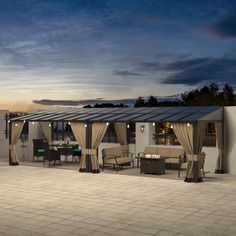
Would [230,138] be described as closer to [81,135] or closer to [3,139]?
[81,135]

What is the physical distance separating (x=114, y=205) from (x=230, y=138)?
6.71 metres

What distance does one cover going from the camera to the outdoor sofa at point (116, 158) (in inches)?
609

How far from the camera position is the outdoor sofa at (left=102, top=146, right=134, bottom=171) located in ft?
50.7

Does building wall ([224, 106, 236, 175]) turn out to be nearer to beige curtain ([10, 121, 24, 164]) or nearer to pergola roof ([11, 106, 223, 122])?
pergola roof ([11, 106, 223, 122])

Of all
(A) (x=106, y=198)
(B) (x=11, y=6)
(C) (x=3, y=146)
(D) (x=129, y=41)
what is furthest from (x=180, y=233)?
(C) (x=3, y=146)

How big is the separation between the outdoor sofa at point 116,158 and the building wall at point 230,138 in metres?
3.87

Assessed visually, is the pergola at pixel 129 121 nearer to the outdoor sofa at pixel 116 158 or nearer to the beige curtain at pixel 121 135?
the beige curtain at pixel 121 135

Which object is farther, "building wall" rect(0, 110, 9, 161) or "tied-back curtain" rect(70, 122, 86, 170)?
"building wall" rect(0, 110, 9, 161)

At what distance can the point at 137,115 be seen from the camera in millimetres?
15062

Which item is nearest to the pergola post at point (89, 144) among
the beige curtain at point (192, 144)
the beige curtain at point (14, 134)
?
the beige curtain at point (192, 144)

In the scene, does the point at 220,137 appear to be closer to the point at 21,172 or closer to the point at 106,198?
the point at 106,198

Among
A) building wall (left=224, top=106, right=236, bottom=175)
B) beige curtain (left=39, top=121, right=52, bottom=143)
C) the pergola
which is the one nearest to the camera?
the pergola

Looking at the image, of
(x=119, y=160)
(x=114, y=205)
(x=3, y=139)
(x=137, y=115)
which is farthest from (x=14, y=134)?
(x=114, y=205)

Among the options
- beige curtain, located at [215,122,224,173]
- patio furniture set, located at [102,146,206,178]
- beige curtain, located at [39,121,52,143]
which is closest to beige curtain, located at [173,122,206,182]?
patio furniture set, located at [102,146,206,178]
